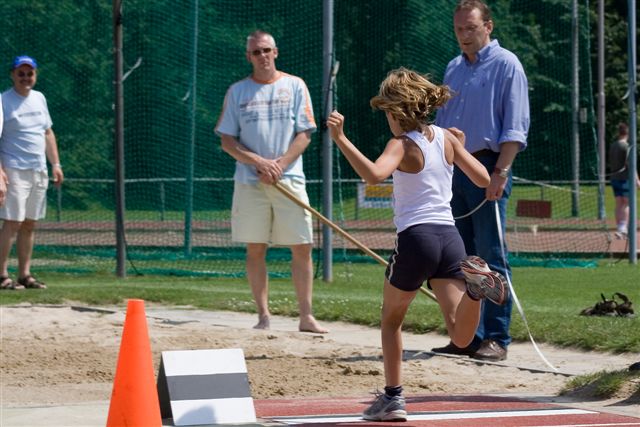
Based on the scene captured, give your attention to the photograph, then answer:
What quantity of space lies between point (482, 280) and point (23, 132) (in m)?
8.20

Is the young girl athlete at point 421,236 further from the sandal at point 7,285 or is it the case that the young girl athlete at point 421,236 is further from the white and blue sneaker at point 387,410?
the sandal at point 7,285

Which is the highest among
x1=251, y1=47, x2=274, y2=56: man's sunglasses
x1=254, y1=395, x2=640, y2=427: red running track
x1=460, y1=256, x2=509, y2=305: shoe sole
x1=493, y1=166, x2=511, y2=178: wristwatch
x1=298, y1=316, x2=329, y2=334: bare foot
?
x1=251, y1=47, x2=274, y2=56: man's sunglasses

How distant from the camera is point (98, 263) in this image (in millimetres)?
18234

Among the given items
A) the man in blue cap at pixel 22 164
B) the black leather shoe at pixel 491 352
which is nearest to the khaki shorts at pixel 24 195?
the man in blue cap at pixel 22 164

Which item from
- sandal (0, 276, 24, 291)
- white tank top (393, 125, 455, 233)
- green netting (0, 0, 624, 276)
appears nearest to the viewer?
white tank top (393, 125, 455, 233)

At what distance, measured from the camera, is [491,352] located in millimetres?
8867

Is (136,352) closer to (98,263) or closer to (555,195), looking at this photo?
(98,263)

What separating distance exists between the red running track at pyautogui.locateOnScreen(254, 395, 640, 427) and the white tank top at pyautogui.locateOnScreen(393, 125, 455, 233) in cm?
97

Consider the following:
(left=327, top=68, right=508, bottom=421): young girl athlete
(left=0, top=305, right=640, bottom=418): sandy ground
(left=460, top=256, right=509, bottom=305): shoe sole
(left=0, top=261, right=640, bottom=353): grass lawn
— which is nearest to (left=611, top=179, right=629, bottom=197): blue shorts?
(left=0, top=261, right=640, bottom=353): grass lawn

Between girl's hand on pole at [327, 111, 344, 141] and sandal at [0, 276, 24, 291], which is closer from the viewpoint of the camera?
girl's hand on pole at [327, 111, 344, 141]

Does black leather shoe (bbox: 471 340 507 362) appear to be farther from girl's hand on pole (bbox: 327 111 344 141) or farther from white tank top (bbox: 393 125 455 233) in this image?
girl's hand on pole (bbox: 327 111 344 141)

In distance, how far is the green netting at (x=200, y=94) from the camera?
18641 millimetres

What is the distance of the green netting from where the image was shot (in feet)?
61.2

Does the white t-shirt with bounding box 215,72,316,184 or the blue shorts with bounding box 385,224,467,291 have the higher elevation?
the white t-shirt with bounding box 215,72,316,184
